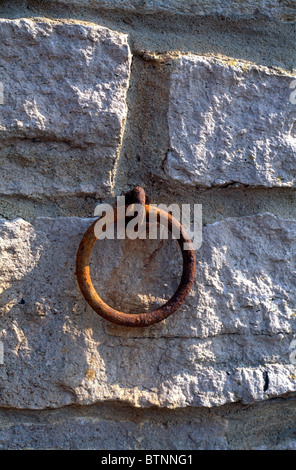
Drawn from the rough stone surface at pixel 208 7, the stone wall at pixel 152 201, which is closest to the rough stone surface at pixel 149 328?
the stone wall at pixel 152 201

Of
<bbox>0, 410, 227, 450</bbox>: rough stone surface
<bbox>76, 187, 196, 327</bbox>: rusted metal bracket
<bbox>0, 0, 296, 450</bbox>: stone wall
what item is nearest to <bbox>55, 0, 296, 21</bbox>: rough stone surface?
<bbox>0, 0, 296, 450</bbox>: stone wall

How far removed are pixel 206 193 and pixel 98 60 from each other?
0.28 metres

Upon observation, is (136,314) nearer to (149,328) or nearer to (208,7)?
(149,328)

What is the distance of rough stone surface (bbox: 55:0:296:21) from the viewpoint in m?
0.68

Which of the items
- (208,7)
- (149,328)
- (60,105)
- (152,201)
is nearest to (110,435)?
(149,328)

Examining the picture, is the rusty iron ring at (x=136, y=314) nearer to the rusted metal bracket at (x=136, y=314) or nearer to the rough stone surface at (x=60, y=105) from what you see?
the rusted metal bracket at (x=136, y=314)

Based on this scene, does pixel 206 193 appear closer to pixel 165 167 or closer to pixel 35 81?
pixel 165 167

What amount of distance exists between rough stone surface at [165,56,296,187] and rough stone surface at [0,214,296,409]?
9 centimetres

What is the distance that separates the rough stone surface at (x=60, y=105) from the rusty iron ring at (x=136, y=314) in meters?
0.11

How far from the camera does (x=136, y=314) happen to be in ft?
2.13

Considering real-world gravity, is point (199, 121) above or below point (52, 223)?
above

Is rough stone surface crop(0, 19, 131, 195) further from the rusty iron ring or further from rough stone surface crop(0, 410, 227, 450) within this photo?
rough stone surface crop(0, 410, 227, 450)
